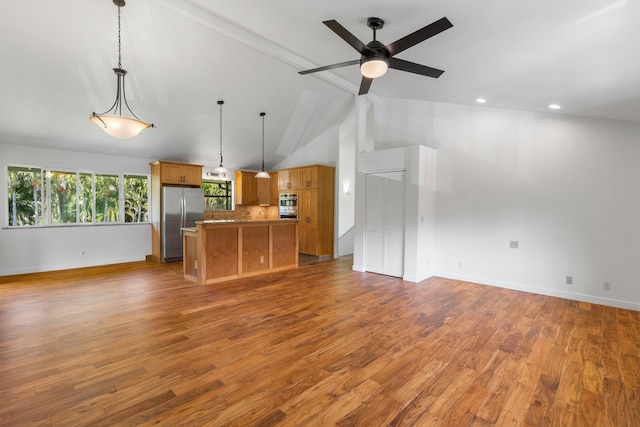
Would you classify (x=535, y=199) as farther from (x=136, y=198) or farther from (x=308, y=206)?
(x=136, y=198)

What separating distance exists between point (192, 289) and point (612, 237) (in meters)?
6.04

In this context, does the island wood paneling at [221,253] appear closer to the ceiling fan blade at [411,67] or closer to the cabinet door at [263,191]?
the cabinet door at [263,191]

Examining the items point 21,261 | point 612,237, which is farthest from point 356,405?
point 21,261

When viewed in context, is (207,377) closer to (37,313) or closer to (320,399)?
(320,399)

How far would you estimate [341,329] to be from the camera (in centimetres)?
328

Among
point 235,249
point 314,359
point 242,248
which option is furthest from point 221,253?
point 314,359

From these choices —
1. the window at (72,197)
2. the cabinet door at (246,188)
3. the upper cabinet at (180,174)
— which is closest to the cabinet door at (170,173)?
the upper cabinet at (180,174)

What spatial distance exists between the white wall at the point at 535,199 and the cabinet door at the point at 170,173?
533 cm

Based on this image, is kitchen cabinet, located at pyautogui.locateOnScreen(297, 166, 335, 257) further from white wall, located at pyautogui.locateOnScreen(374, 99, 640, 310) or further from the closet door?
white wall, located at pyautogui.locateOnScreen(374, 99, 640, 310)

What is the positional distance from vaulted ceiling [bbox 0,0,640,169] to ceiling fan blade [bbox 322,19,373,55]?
0.43 meters

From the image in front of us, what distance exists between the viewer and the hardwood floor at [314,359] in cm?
199

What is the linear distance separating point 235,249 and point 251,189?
359 centimetres

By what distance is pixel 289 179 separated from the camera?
328 inches

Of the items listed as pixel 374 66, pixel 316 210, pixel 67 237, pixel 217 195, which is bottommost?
pixel 67 237
